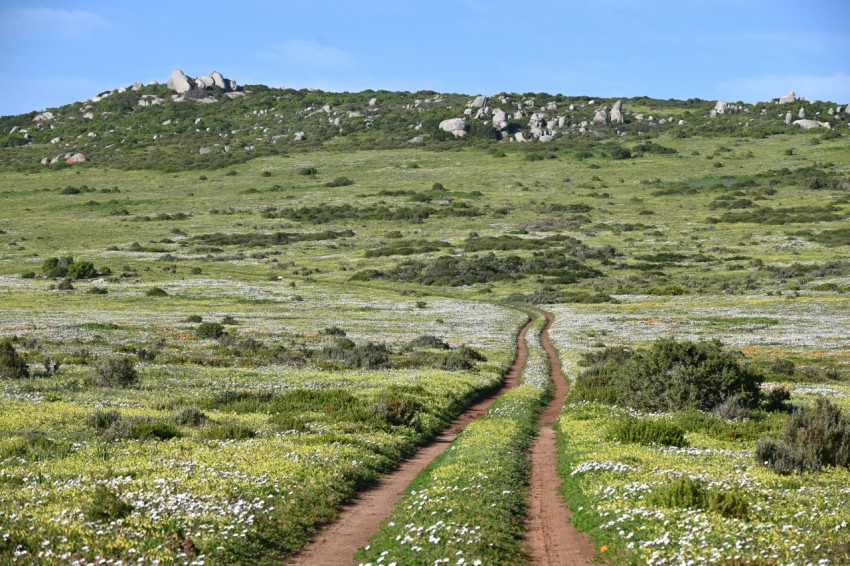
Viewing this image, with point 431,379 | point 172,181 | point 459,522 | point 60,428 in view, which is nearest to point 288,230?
point 172,181

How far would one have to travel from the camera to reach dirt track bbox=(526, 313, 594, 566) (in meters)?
12.8

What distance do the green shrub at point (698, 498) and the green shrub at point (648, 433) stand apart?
643 centimetres

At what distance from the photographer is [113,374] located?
97.5ft

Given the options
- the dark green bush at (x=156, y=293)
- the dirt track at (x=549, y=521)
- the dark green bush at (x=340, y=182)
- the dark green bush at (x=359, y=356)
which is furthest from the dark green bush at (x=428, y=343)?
the dark green bush at (x=340, y=182)

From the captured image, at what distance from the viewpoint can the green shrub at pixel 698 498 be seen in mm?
13242

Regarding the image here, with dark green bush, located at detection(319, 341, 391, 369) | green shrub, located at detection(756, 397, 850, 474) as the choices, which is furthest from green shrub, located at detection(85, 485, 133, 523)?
dark green bush, located at detection(319, 341, 391, 369)

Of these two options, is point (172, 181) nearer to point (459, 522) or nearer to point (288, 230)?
point (288, 230)

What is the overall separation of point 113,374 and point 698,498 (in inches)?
899

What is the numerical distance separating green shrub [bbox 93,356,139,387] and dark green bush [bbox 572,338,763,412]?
1740 centimetres

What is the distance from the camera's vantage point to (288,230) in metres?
142

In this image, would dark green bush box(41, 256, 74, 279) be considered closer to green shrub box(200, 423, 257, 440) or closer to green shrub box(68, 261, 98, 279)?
green shrub box(68, 261, 98, 279)

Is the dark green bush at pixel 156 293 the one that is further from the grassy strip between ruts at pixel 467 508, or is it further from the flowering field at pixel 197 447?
the grassy strip between ruts at pixel 467 508

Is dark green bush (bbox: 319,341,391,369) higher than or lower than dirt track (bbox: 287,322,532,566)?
lower

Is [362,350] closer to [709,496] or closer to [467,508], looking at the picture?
[467,508]
